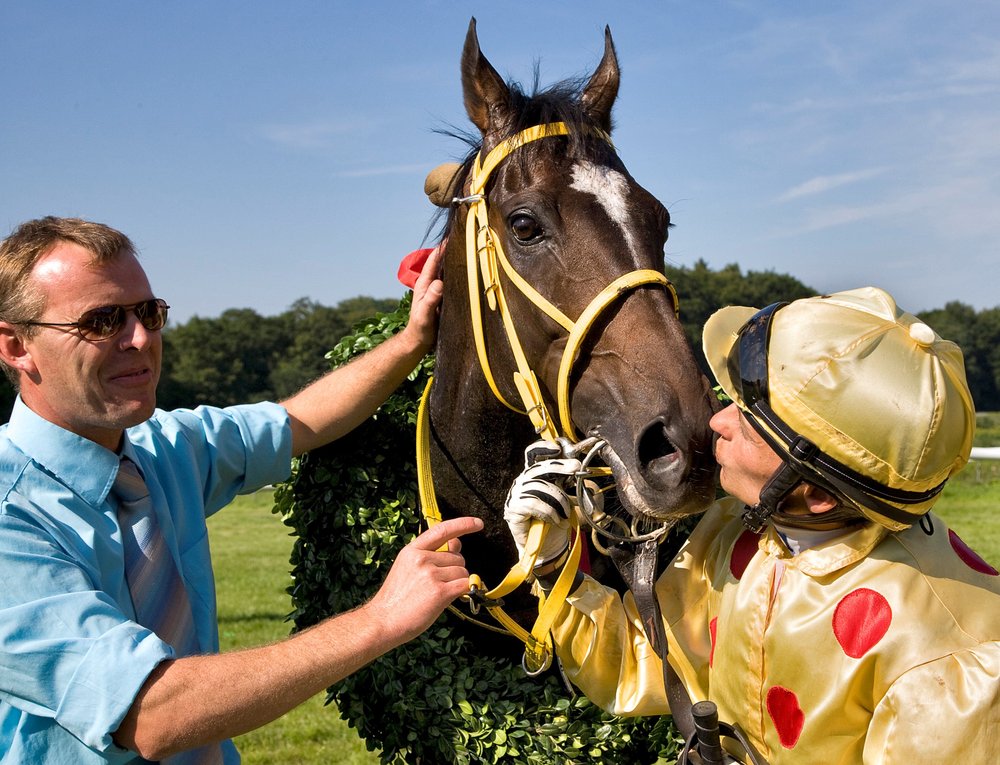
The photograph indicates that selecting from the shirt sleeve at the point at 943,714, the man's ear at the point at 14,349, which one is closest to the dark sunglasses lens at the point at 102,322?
Answer: the man's ear at the point at 14,349

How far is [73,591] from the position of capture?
190cm

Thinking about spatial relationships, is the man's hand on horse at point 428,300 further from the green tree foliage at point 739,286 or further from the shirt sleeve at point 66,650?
the green tree foliage at point 739,286

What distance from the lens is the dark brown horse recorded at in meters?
2.15

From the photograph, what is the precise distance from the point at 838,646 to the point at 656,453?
0.58 meters

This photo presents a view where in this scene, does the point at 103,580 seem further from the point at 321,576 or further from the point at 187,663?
the point at 321,576

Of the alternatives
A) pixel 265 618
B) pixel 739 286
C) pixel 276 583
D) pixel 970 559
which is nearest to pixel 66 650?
pixel 970 559

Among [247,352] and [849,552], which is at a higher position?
[247,352]

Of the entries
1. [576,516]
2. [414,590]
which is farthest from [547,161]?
[414,590]

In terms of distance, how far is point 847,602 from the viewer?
1815mm

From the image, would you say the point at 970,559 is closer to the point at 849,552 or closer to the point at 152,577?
the point at 849,552

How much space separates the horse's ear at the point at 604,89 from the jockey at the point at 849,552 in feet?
3.46

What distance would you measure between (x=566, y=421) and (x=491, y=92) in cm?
109

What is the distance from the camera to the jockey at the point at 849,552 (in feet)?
5.47

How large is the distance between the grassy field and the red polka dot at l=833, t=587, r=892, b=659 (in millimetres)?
2942
